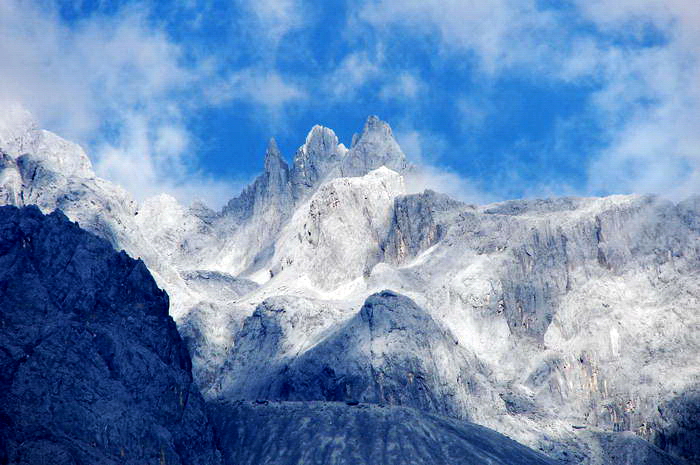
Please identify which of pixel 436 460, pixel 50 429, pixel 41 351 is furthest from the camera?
pixel 436 460

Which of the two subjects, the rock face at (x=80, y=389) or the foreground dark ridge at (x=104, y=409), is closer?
the rock face at (x=80, y=389)

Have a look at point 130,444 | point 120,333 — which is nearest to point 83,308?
point 120,333

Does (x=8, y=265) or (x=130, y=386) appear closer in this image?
(x=130, y=386)

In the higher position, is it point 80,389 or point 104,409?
point 80,389

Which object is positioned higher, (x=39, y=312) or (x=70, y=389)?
(x=39, y=312)

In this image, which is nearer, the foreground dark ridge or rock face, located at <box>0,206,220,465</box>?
rock face, located at <box>0,206,220,465</box>

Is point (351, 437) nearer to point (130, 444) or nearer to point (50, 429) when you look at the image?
point (130, 444)

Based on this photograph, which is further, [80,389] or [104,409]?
[80,389]

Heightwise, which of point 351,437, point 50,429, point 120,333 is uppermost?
point 120,333
